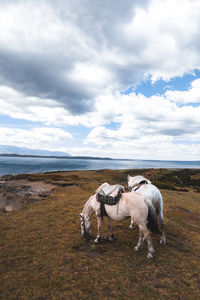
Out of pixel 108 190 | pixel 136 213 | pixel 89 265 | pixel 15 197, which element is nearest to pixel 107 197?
pixel 108 190

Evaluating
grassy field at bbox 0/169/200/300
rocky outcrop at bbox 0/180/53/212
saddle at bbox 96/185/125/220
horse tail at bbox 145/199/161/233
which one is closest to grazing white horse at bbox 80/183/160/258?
horse tail at bbox 145/199/161/233

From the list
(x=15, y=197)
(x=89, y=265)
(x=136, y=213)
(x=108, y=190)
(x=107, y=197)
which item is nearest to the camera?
(x=89, y=265)

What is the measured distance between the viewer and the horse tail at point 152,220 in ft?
19.2

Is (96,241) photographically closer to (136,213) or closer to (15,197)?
(136,213)

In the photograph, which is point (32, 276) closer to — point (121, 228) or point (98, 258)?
point (98, 258)

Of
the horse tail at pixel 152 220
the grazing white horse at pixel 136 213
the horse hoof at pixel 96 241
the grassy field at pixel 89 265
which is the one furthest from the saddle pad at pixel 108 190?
the grassy field at pixel 89 265

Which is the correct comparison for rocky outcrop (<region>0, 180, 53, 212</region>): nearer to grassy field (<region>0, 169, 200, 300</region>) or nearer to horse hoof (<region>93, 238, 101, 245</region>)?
grassy field (<region>0, 169, 200, 300</region>)

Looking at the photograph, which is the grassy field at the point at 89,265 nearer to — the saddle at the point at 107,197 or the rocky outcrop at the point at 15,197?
the saddle at the point at 107,197

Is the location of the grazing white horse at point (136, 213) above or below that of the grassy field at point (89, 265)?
above

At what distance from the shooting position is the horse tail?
230 inches

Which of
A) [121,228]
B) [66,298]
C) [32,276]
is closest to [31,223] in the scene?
[32,276]

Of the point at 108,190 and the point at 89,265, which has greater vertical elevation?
the point at 108,190

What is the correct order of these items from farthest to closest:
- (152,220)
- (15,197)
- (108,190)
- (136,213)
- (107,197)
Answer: (15,197), (108,190), (107,197), (152,220), (136,213)

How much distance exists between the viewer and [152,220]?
20.0 ft
